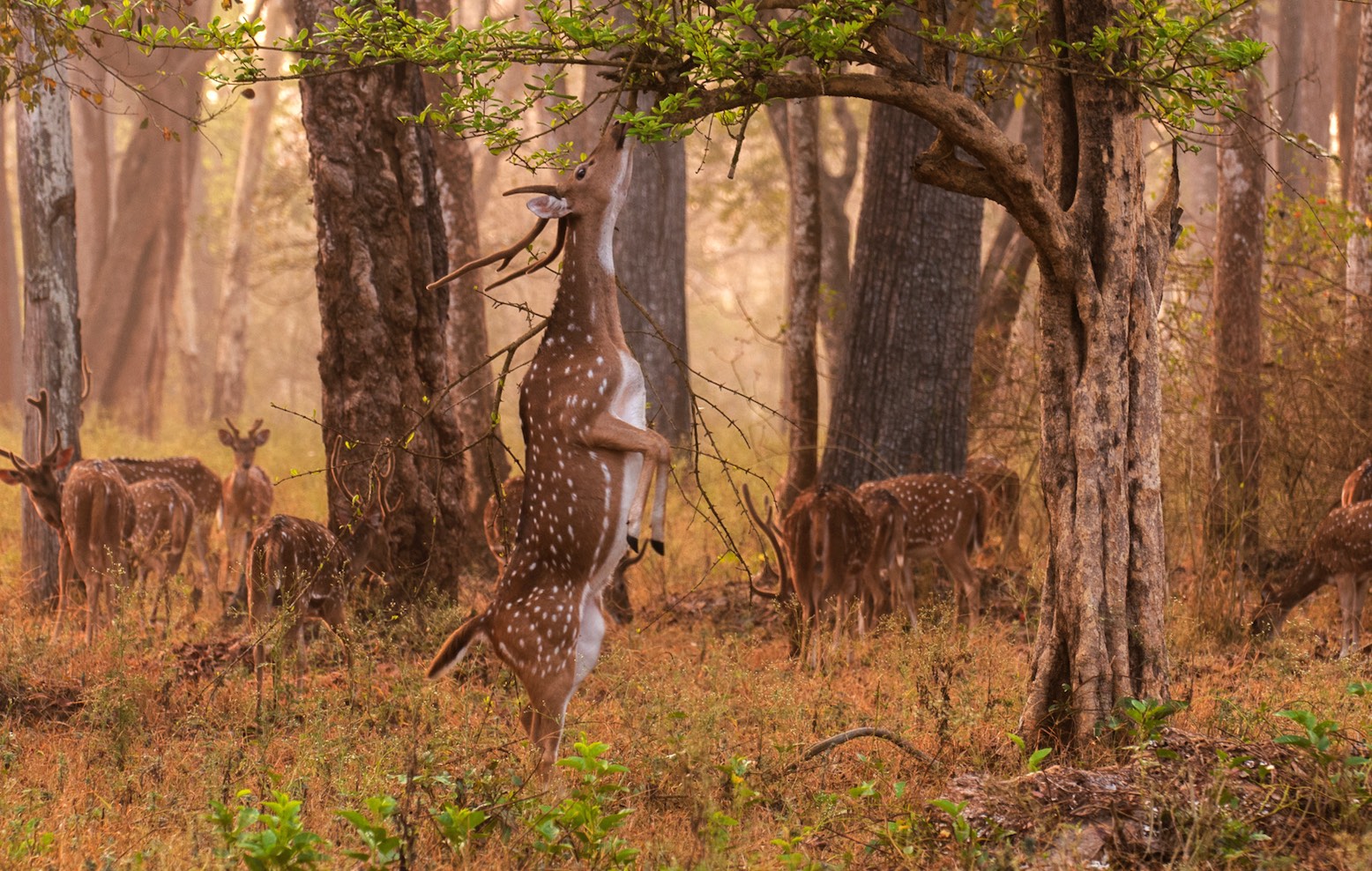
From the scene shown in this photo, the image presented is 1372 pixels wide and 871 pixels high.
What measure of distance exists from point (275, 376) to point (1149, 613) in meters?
38.5

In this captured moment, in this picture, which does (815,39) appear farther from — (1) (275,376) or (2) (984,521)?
(1) (275,376)

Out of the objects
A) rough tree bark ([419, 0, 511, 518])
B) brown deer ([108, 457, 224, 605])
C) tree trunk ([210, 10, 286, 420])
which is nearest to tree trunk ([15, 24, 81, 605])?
brown deer ([108, 457, 224, 605])

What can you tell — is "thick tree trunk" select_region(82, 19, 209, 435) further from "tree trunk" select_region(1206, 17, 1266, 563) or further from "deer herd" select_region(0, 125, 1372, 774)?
"tree trunk" select_region(1206, 17, 1266, 563)

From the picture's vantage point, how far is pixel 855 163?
1836 cm

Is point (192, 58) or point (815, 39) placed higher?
point (192, 58)

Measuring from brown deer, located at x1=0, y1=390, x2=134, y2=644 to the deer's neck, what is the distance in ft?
13.6

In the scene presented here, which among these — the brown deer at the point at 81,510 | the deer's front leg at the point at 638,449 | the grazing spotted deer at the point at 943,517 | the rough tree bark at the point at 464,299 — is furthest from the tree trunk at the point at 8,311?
the deer's front leg at the point at 638,449

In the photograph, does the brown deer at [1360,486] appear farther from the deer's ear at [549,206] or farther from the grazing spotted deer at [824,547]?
the deer's ear at [549,206]

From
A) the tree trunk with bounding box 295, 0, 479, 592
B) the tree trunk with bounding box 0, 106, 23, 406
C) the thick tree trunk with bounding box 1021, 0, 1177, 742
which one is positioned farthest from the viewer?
the tree trunk with bounding box 0, 106, 23, 406

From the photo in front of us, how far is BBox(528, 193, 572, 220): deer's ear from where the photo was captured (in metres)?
6.04

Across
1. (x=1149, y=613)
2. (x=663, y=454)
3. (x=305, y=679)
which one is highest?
(x=663, y=454)

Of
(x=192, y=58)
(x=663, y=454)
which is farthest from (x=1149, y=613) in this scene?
(x=192, y=58)

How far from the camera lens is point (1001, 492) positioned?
35.2ft

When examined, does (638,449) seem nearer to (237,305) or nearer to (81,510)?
(81,510)
